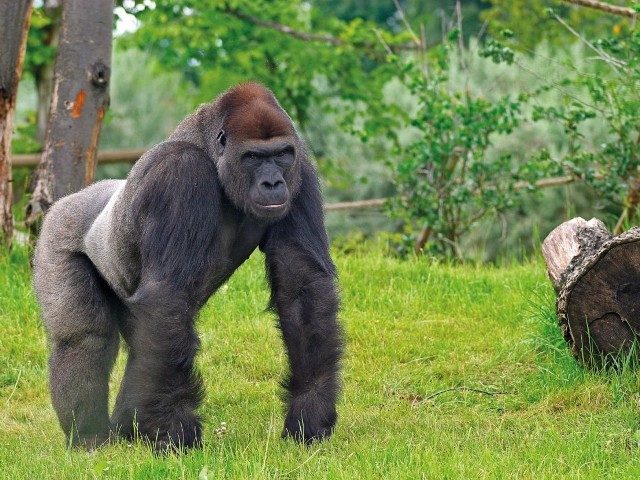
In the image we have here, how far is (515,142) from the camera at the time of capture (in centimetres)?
1255

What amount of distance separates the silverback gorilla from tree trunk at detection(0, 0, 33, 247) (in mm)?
2235

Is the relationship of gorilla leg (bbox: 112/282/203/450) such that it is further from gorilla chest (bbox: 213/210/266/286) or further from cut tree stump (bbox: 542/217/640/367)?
cut tree stump (bbox: 542/217/640/367)

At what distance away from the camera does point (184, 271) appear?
3725mm

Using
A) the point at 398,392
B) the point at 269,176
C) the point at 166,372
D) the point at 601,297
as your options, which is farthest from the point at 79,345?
the point at 601,297

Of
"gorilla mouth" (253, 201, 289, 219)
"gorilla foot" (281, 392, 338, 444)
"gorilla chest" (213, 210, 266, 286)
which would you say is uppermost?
"gorilla mouth" (253, 201, 289, 219)

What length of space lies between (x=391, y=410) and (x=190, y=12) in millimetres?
11156

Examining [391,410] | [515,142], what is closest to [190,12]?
[515,142]

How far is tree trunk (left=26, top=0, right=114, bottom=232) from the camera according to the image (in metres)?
6.32

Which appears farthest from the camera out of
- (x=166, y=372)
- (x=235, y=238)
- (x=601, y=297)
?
(x=601, y=297)

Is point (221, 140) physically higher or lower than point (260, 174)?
higher

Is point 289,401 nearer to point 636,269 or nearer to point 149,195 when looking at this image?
point 149,195

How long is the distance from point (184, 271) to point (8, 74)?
3.21 meters

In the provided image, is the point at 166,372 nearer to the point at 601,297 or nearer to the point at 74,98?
the point at 601,297

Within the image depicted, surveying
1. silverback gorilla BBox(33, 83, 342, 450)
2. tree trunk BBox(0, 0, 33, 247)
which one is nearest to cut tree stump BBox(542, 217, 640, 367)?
silverback gorilla BBox(33, 83, 342, 450)
